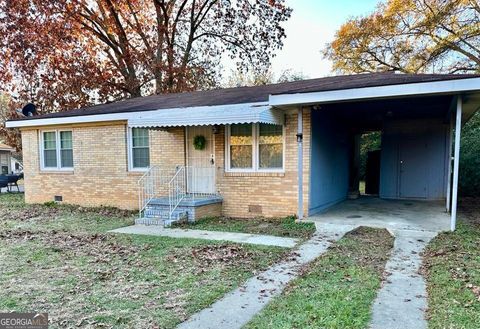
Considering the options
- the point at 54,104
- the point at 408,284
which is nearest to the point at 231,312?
the point at 408,284

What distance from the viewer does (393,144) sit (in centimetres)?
1244

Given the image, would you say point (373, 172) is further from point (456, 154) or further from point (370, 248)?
point (370, 248)

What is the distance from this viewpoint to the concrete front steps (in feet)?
28.8

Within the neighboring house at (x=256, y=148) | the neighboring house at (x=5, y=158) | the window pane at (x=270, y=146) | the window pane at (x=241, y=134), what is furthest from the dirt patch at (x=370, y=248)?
the neighboring house at (x=5, y=158)

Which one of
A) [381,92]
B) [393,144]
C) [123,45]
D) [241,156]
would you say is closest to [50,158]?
[241,156]

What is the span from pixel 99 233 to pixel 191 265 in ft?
11.7

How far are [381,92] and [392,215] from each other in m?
3.58

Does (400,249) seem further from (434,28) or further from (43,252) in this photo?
(434,28)

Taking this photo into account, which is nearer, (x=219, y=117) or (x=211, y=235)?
(x=211, y=235)

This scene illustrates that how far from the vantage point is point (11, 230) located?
27.3 feet

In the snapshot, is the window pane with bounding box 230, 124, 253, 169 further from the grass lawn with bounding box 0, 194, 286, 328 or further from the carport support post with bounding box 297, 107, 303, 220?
the grass lawn with bounding box 0, 194, 286, 328

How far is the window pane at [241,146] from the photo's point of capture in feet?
30.7

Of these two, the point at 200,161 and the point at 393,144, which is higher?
the point at 393,144

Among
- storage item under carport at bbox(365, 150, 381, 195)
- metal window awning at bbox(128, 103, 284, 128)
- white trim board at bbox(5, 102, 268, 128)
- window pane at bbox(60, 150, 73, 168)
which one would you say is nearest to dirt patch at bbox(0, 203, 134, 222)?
window pane at bbox(60, 150, 73, 168)
